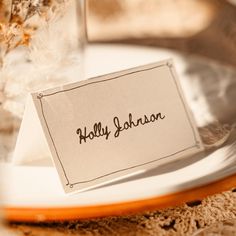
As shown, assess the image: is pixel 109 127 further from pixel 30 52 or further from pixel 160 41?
pixel 160 41

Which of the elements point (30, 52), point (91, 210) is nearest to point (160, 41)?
point (30, 52)

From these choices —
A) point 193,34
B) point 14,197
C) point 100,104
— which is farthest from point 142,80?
point 193,34

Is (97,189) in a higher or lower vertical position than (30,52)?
lower

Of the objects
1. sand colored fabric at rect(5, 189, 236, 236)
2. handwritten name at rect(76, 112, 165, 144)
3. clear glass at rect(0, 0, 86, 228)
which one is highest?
clear glass at rect(0, 0, 86, 228)

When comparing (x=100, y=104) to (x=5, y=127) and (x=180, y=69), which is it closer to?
(x=5, y=127)

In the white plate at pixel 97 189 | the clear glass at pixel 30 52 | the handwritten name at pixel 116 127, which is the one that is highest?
the clear glass at pixel 30 52

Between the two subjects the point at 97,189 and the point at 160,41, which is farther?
the point at 160,41

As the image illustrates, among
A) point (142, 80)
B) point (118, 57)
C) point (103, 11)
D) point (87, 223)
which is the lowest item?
point (87, 223)

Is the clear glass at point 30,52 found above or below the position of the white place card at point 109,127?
above
